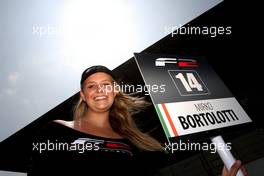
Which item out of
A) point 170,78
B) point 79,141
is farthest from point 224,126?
point 79,141

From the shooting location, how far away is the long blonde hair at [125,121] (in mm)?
2174

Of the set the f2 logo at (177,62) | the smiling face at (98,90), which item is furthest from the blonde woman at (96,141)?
the f2 logo at (177,62)

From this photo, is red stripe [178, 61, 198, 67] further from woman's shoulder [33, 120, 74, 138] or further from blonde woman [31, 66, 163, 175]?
woman's shoulder [33, 120, 74, 138]

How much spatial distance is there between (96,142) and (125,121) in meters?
0.69

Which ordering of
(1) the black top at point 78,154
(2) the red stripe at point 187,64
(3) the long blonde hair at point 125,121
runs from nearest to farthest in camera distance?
1. (1) the black top at point 78,154
2. (2) the red stripe at point 187,64
3. (3) the long blonde hair at point 125,121

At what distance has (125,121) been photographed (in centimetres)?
240

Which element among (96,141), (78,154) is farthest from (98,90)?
(78,154)

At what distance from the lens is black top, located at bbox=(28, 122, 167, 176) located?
153cm

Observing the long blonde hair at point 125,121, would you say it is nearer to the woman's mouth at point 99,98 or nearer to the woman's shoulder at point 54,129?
the woman's mouth at point 99,98

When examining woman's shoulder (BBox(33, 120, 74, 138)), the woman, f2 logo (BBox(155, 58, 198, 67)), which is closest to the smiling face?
the woman

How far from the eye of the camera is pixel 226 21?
2.86 metres

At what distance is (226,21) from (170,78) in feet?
5.33

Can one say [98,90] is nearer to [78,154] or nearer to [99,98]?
[99,98]

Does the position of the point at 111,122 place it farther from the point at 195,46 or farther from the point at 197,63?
the point at 195,46
